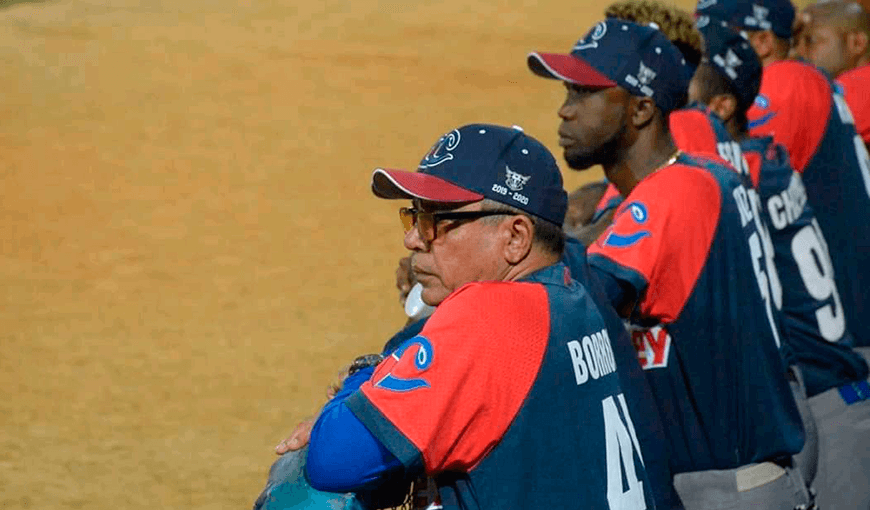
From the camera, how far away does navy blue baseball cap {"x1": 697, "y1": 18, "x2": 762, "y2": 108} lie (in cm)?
529

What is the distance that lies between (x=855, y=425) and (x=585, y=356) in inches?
88.8

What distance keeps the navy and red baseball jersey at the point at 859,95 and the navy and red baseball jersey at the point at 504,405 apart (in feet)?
14.9

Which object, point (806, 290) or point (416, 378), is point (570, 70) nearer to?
point (806, 290)

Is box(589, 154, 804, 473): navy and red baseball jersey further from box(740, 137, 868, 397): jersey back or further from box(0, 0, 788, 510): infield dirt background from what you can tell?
box(0, 0, 788, 510): infield dirt background

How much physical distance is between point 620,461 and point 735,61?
8.57ft

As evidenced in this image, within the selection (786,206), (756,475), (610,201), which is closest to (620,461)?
(756,475)

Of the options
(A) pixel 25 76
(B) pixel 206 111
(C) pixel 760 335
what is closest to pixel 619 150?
(C) pixel 760 335

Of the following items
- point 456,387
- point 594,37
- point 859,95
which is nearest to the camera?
point 456,387

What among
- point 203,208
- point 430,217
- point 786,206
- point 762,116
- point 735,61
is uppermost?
point 430,217

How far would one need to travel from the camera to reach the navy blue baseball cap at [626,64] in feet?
14.6

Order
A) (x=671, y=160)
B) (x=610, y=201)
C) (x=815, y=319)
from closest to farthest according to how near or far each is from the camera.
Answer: (x=671, y=160)
(x=610, y=201)
(x=815, y=319)

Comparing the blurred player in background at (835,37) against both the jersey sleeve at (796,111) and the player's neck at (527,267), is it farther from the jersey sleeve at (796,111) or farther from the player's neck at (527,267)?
the player's neck at (527,267)

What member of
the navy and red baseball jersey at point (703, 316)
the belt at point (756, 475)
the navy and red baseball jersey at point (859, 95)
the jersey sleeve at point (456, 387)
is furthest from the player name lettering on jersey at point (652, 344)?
the navy and red baseball jersey at point (859, 95)

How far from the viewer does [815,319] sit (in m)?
4.86
